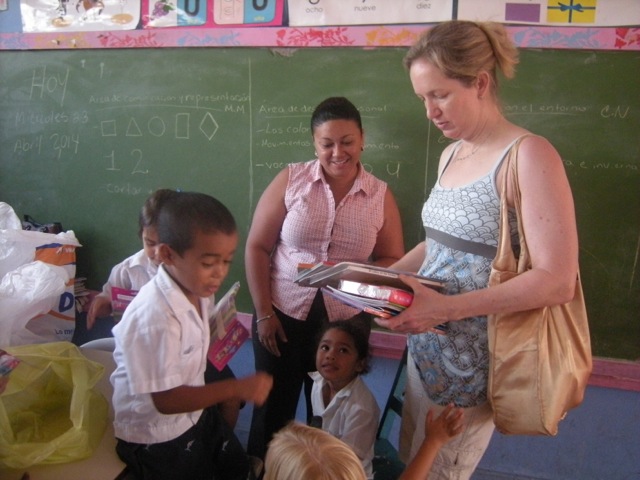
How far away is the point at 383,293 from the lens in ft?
4.13

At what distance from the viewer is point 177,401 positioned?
127 centimetres

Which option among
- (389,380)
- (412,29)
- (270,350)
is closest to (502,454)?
(389,380)

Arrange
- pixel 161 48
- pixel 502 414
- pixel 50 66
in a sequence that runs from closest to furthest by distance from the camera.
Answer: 1. pixel 502 414
2. pixel 161 48
3. pixel 50 66

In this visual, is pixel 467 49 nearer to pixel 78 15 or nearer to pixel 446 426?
pixel 446 426

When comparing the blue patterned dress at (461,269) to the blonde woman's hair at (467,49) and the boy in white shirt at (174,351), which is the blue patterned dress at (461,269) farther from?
the boy in white shirt at (174,351)

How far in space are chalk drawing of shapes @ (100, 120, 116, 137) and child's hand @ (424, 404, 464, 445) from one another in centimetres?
226

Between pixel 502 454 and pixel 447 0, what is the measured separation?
7.31 feet

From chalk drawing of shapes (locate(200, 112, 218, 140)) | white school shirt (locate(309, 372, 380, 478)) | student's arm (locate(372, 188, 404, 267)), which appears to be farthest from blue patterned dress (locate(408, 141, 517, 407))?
chalk drawing of shapes (locate(200, 112, 218, 140))

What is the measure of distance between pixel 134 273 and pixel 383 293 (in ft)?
4.09

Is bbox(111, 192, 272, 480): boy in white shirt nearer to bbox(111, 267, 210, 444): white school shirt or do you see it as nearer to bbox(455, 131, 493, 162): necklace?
bbox(111, 267, 210, 444): white school shirt

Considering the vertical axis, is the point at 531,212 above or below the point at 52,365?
above

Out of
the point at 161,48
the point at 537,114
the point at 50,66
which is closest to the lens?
the point at 537,114

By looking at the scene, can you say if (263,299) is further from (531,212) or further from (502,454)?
(502,454)

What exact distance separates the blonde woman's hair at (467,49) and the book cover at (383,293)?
56 centimetres
